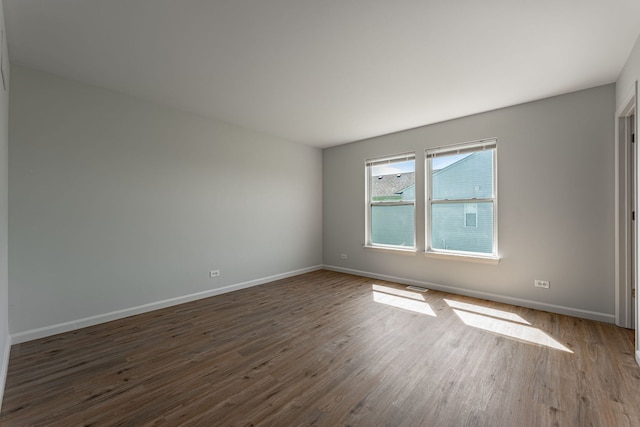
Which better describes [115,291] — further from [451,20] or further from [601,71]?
[601,71]

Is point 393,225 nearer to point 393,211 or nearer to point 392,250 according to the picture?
point 393,211

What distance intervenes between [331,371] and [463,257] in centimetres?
290

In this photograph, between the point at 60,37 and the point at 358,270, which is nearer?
the point at 60,37

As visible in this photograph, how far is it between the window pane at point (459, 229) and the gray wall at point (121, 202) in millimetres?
2889

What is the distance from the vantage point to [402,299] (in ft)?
13.1

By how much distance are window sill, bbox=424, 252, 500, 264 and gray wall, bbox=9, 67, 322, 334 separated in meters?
2.83

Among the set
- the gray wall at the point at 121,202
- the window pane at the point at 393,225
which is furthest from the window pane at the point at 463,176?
the gray wall at the point at 121,202

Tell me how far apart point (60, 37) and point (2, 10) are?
0.37 meters

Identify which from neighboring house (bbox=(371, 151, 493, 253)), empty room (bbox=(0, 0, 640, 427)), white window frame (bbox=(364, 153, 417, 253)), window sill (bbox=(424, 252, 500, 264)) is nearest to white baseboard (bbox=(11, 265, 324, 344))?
empty room (bbox=(0, 0, 640, 427))

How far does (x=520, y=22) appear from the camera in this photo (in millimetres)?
2102

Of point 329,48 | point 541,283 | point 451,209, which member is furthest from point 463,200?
point 329,48

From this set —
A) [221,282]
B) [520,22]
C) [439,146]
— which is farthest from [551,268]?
[221,282]

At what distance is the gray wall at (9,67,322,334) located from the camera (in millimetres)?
2758

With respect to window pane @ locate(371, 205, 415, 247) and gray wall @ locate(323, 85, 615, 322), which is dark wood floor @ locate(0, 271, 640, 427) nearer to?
gray wall @ locate(323, 85, 615, 322)
